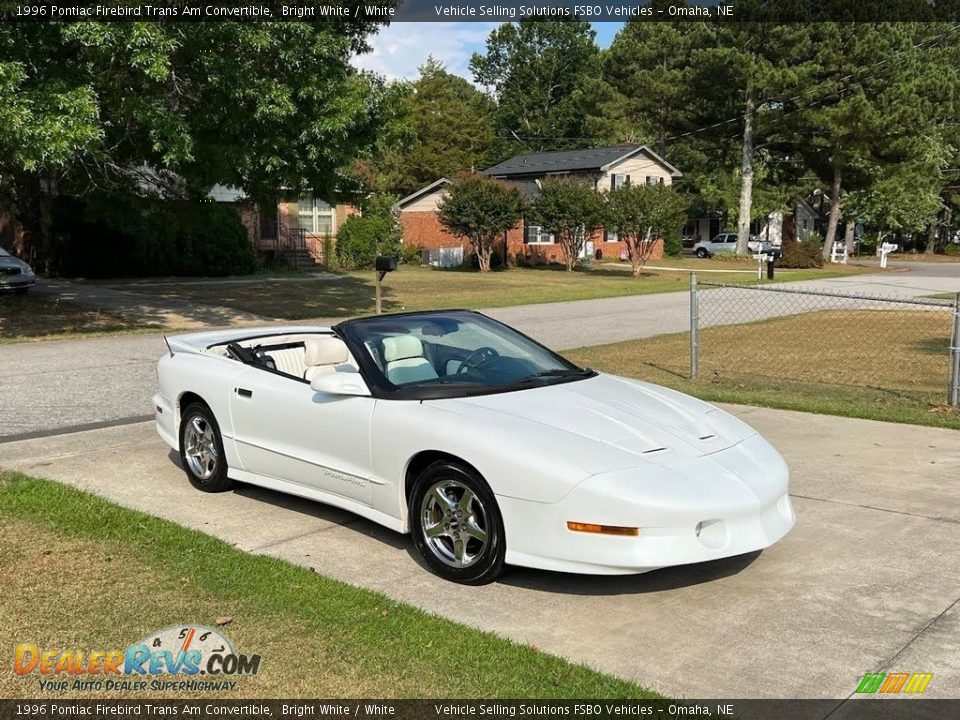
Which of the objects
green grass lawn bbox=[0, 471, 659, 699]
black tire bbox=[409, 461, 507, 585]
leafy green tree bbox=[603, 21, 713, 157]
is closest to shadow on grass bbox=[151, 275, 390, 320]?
green grass lawn bbox=[0, 471, 659, 699]

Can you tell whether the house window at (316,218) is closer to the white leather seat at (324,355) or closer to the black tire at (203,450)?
the black tire at (203,450)

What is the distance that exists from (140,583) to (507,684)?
6.66 ft

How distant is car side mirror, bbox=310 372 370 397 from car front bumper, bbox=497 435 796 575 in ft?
3.98

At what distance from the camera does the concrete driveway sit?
3795 mm

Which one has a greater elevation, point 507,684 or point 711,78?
point 711,78

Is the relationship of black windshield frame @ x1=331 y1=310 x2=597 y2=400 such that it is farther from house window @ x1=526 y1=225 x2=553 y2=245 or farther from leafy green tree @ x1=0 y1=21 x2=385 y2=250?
house window @ x1=526 y1=225 x2=553 y2=245

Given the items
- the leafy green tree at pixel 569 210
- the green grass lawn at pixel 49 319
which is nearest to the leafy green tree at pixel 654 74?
the leafy green tree at pixel 569 210

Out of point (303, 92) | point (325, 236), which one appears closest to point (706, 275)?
point (325, 236)

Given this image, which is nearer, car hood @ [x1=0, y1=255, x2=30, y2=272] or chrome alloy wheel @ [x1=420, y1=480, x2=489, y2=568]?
chrome alloy wheel @ [x1=420, y1=480, x2=489, y2=568]

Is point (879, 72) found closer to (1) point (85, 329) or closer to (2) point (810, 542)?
(1) point (85, 329)

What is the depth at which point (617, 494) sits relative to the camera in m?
4.22

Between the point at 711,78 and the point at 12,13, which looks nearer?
the point at 12,13

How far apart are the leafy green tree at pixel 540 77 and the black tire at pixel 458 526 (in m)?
79.7

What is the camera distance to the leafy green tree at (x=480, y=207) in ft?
120
